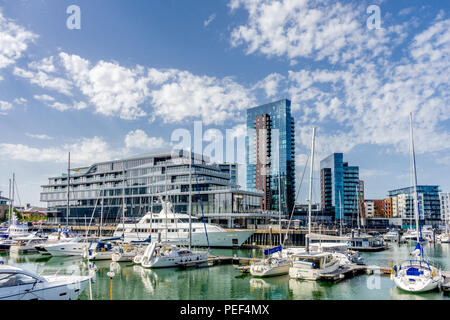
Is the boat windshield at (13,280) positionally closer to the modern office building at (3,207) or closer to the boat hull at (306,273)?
the boat hull at (306,273)

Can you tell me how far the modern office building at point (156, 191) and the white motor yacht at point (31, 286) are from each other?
40.4m

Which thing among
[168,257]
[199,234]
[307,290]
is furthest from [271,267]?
[199,234]

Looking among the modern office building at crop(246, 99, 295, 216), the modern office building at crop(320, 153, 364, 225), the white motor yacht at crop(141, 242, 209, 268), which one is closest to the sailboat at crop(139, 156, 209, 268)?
the white motor yacht at crop(141, 242, 209, 268)

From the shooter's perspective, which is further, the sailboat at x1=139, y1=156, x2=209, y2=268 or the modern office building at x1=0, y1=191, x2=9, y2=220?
the modern office building at x1=0, y1=191, x2=9, y2=220

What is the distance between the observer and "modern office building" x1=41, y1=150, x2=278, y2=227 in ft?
241

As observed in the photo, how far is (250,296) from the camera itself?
22.4m

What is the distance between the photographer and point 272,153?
135000 millimetres

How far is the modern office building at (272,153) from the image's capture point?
13112 centimetres

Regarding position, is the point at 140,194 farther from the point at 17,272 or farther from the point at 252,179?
the point at 17,272

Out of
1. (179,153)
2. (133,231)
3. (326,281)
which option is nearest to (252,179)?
(179,153)

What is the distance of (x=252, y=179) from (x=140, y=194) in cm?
6032

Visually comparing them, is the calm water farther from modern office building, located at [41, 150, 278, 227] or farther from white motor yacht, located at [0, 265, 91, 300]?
modern office building, located at [41, 150, 278, 227]

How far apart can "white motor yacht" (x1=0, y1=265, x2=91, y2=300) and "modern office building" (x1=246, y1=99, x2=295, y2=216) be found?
365 ft

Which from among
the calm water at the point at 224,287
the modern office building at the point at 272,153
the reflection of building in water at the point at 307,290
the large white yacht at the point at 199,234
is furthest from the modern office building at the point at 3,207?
the reflection of building in water at the point at 307,290
